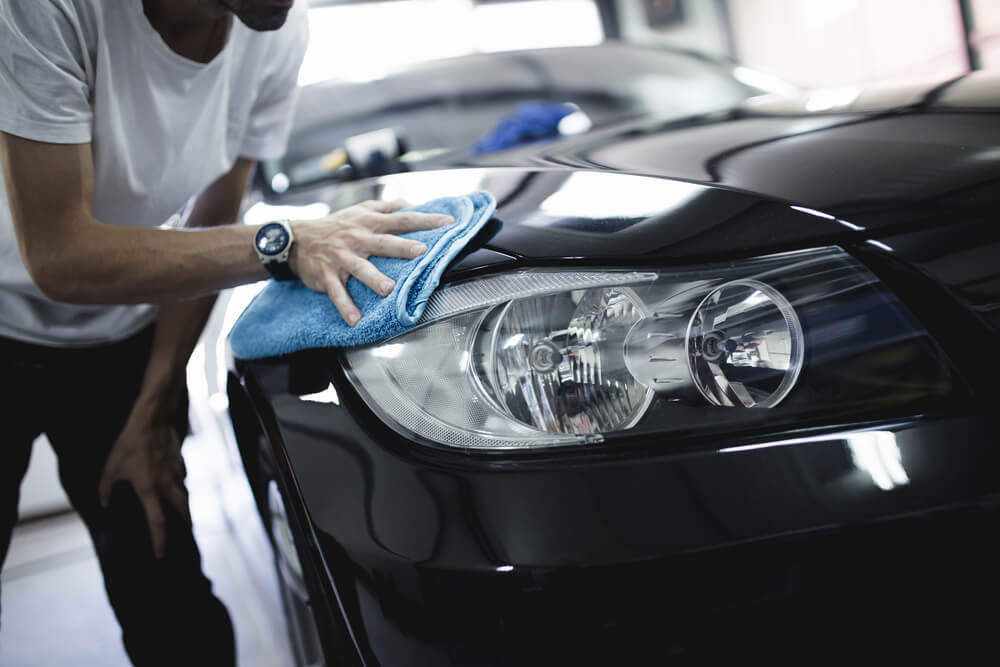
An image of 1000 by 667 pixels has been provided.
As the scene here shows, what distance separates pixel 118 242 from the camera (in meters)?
1.01

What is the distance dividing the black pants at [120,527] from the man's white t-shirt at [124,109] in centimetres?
6

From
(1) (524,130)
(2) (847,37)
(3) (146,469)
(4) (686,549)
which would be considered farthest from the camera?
(2) (847,37)

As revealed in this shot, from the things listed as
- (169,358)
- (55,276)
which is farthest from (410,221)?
(169,358)

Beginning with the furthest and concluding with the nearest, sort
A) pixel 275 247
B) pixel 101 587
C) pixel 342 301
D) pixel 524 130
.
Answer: pixel 101 587 → pixel 524 130 → pixel 275 247 → pixel 342 301

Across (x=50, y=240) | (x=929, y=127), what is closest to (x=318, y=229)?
(x=50, y=240)

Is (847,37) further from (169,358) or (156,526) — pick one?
(156,526)

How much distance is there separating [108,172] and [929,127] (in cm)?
106

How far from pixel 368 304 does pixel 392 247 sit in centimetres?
8

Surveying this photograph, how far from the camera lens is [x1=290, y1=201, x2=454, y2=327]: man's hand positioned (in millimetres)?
860

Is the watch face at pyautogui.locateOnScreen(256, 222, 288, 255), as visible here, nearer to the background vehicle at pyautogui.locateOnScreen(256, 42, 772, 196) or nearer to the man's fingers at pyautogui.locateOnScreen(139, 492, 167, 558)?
the man's fingers at pyautogui.locateOnScreen(139, 492, 167, 558)

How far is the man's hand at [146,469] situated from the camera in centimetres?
131

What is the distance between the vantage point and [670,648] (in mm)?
639

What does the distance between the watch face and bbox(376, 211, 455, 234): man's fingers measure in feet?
0.42

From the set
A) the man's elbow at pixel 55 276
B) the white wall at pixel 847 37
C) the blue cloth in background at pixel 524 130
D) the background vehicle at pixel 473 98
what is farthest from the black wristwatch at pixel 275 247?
the white wall at pixel 847 37
